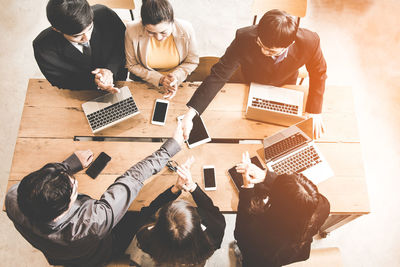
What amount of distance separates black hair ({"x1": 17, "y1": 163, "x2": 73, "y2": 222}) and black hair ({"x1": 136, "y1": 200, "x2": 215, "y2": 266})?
0.45m

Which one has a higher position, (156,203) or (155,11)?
Result: (155,11)

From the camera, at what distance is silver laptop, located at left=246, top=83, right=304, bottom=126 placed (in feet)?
5.91

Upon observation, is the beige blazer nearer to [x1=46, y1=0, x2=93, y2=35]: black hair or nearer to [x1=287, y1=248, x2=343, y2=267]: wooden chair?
[x1=46, y1=0, x2=93, y2=35]: black hair

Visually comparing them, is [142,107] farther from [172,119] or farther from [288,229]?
[288,229]

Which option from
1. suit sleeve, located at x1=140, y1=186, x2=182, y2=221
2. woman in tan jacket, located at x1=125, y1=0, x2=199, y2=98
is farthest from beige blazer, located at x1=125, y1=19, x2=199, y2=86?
suit sleeve, located at x1=140, y1=186, x2=182, y2=221

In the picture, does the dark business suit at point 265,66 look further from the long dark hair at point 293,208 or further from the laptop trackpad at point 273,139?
the long dark hair at point 293,208

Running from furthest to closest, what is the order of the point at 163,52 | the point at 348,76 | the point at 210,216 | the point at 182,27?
the point at 348,76, the point at 163,52, the point at 182,27, the point at 210,216

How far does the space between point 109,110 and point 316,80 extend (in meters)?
1.46

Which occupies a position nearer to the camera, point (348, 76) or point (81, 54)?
point (81, 54)

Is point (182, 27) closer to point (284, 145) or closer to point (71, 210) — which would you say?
point (284, 145)

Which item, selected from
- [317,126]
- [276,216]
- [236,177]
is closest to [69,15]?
[236,177]

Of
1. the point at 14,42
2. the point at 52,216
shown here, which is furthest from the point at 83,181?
the point at 14,42

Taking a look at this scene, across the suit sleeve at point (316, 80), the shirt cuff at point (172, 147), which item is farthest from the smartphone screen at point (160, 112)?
the suit sleeve at point (316, 80)

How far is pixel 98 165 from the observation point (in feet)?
5.70
